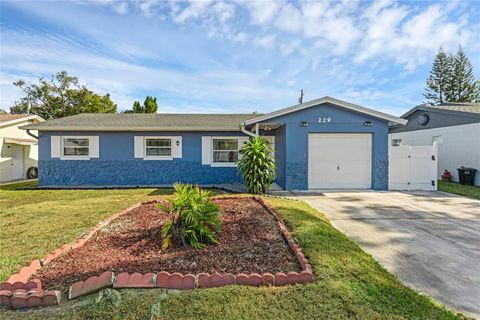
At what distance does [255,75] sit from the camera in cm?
1748

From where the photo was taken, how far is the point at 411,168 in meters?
11.1

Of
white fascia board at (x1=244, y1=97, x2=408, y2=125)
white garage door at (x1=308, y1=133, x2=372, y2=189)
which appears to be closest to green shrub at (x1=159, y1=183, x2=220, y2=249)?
white fascia board at (x1=244, y1=97, x2=408, y2=125)

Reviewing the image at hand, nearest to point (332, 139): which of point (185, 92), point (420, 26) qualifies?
point (420, 26)

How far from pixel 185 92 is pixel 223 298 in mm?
21457

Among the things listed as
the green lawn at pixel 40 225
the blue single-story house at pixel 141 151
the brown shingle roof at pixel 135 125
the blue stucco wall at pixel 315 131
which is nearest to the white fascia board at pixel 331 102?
the blue stucco wall at pixel 315 131

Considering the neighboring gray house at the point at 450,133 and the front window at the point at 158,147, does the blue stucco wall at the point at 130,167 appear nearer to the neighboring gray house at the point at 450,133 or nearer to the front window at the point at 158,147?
the front window at the point at 158,147

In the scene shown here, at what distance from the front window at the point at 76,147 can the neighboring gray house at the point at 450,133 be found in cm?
1404

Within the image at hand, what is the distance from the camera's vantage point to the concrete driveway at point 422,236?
328 cm

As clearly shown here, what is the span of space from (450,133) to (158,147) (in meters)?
15.4

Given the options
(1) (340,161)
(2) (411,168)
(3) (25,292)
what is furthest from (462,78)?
(3) (25,292)

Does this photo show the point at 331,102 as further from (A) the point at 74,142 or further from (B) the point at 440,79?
(B) the point at 440,79

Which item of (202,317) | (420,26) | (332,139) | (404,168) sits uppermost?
(420,26)

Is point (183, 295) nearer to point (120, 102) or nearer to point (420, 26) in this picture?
point (420, 26)

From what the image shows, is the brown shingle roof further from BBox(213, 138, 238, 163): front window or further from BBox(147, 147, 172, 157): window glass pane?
BBox(147, 147, 172, 157): window glass pane
